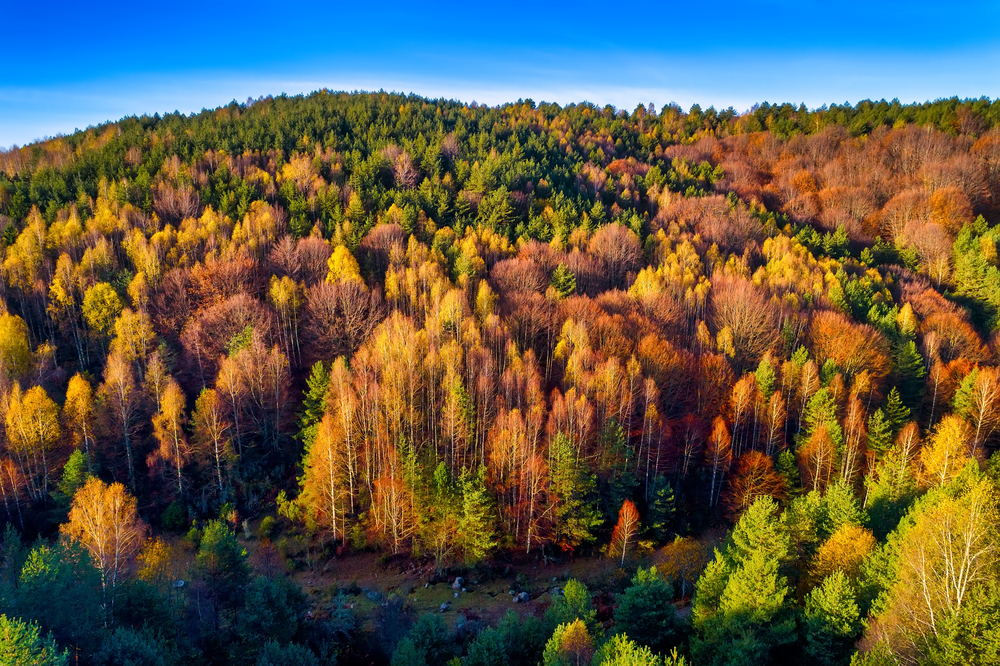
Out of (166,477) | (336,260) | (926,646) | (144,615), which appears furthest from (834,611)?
(336,260)

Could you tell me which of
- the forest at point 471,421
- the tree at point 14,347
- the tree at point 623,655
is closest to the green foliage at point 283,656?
the forest at point 471,421

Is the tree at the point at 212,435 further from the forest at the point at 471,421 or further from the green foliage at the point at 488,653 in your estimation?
the green foliage at the point at 488,653

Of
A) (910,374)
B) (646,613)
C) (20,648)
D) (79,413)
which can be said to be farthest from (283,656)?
(910,374)

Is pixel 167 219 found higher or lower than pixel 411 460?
higher

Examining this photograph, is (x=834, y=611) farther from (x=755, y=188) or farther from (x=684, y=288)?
(x=755, y=188)

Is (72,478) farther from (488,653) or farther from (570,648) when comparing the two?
(570,648)

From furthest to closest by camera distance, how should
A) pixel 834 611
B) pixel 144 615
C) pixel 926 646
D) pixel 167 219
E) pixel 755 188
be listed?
pixel 755 188
pixel 167 219
pixel 144 615
pixel 834 611
pixel 926 646
